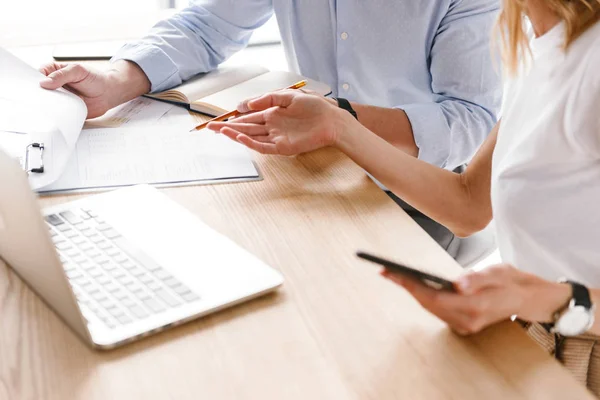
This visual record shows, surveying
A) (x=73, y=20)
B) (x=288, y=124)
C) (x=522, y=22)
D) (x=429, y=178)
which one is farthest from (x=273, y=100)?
(x=73, y=20)

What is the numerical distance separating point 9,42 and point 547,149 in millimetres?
1437

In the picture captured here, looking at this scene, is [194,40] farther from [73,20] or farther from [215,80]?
[73,20]

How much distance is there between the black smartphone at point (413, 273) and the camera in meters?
0.57

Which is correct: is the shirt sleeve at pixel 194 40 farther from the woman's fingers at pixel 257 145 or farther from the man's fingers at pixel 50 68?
the woman's fingers at pixel 257 145

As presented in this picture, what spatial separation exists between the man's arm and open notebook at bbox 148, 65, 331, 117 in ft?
0.59

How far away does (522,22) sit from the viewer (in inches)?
40.0

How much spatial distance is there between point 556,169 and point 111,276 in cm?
56

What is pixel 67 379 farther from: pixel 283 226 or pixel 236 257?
pixel 283 226

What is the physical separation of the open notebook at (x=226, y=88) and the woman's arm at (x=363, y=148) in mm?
120

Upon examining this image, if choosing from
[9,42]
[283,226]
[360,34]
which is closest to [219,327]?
[283,226]

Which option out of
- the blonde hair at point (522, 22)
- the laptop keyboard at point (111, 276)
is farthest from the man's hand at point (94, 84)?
the blonde hair at point (522, 22)

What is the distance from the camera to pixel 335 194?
0.93m

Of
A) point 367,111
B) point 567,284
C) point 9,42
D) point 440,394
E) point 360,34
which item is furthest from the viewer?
point 9,42

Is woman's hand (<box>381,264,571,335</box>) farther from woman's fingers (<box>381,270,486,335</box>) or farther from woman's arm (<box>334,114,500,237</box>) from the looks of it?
woman's arm (<box>334,114,500,237</box>)
